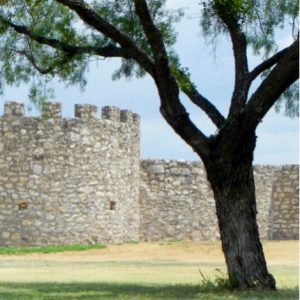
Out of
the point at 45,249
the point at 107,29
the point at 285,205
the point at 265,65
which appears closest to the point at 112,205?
the point at 45,249

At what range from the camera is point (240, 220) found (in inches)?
561

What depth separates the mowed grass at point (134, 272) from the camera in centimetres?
1423

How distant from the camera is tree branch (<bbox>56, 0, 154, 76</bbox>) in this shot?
14211 mm

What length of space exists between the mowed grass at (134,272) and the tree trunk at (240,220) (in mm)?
342

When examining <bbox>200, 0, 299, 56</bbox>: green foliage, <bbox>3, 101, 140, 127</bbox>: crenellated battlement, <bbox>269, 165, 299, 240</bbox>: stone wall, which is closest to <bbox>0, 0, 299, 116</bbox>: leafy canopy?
<bbox>200, 0, 299, 56</bbox>: green foliage

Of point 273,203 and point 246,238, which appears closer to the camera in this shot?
point 246,238

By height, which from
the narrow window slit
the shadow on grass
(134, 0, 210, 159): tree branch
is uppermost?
(134, 0, 210, 159): tree branch

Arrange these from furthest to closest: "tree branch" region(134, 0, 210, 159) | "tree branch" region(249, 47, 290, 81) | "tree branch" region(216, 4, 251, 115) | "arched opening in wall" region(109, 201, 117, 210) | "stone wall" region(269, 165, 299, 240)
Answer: "stone wall" region(269, 165, 299, 240) < "arched opening in wall" region(109, 201, 117, 210) < "tree branch" region(249, 47, 290, 81) < "tree branch" region(216, 4, 251, 115) < "tree branch" region(134, 0, 210, 159)

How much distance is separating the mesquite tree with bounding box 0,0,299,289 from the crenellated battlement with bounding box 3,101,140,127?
32.7 ft

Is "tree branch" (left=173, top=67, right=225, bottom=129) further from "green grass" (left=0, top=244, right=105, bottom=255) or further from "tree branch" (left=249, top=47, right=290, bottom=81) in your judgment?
"green grass" (left=0, top=244, right=105, bottom=255)

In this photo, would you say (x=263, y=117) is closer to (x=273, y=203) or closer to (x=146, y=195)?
(x=146, y=195)

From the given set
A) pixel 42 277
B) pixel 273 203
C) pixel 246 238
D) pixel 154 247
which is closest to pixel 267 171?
pixel 273 203

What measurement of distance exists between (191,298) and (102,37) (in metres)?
4.63

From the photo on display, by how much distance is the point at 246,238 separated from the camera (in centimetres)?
1424
